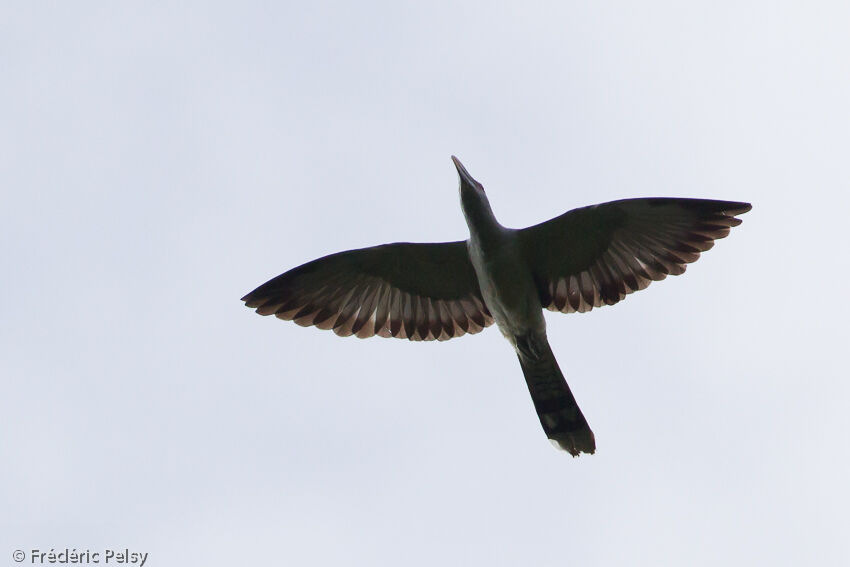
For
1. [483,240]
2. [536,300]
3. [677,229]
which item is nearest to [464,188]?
[483,240]

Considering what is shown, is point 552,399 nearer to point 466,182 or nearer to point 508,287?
point 508,287

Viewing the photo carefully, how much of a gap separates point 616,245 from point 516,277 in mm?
1121

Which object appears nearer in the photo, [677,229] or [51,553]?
[677,229]

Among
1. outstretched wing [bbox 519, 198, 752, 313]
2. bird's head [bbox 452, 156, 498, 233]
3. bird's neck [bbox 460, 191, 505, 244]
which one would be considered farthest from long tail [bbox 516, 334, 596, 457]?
bird's head [bbox 452, 156, 498, 233]

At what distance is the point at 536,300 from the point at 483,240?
3.00 ft

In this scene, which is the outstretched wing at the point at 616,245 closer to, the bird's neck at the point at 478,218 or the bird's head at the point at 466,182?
the bird's neck at the point at 478,218

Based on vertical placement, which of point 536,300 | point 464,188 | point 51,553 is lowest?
point 51,553

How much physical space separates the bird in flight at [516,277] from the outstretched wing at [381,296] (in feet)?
0.04

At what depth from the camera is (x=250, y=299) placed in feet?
43.4

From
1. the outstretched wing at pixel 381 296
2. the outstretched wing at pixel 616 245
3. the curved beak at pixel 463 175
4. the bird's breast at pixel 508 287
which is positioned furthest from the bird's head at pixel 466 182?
the outstretched wing at pixel 381 296

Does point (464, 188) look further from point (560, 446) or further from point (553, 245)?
point (560, 446)

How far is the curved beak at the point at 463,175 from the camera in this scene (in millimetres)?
12609

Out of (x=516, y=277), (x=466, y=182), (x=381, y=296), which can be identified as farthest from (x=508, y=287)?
(x=381, y=296)

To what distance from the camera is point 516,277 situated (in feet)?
41.5
